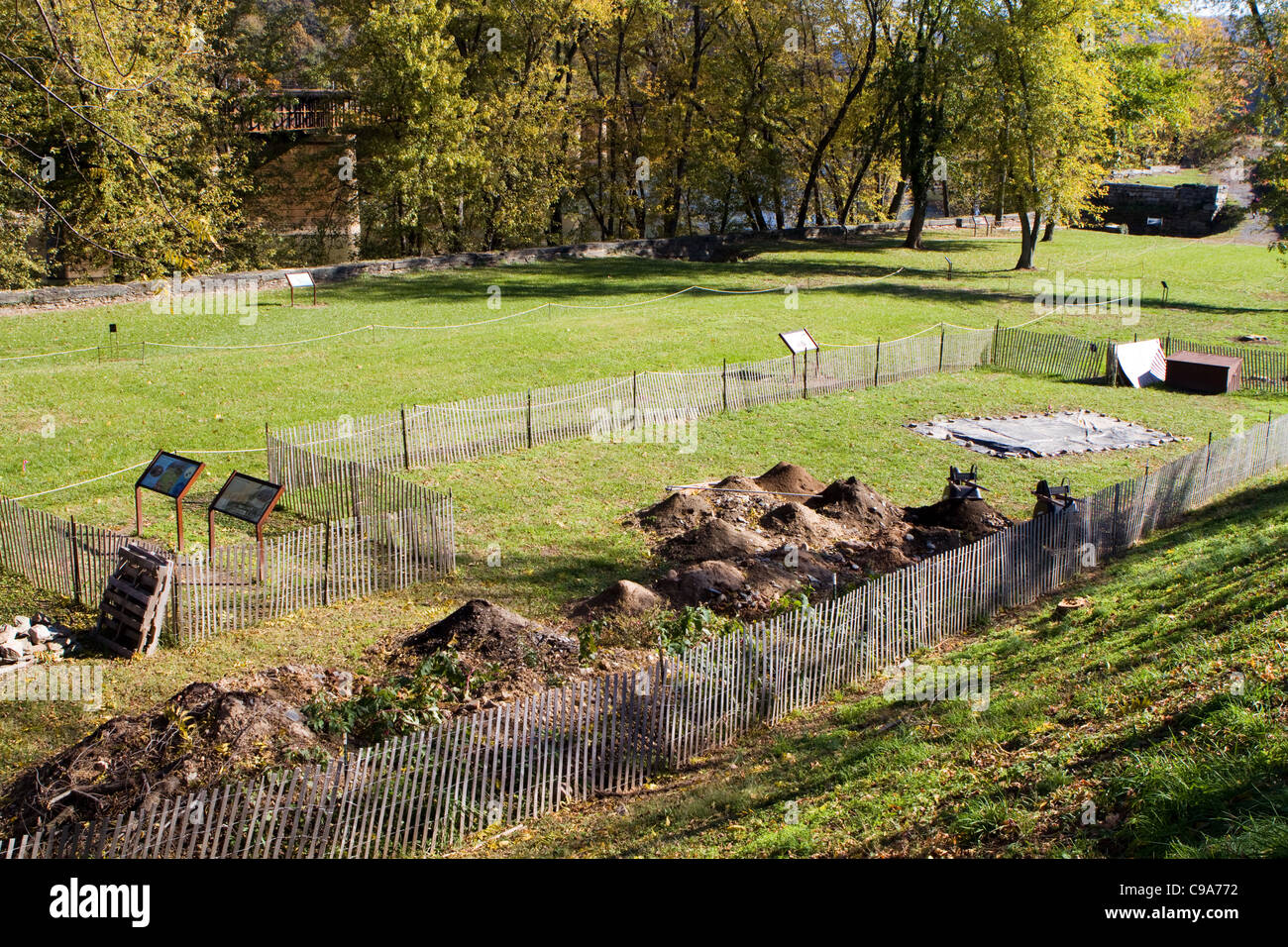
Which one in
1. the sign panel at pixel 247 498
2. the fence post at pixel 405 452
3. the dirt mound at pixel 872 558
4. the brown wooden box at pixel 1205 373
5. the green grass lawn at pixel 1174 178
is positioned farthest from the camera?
the green grass lawn at pixel 1174 178

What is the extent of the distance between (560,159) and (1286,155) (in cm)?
2868

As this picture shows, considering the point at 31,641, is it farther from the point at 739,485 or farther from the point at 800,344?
the point at 800,344

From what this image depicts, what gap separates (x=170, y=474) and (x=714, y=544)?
7704 millimetres

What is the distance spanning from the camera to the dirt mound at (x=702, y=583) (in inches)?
543

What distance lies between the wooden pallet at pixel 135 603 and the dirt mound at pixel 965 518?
36.5 feet

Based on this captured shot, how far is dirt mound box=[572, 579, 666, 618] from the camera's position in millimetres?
13242

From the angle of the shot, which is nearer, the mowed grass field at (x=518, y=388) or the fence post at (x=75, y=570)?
the fence post at (x=75, y=570)

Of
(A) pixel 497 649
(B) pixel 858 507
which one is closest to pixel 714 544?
(B) pixel 858 507

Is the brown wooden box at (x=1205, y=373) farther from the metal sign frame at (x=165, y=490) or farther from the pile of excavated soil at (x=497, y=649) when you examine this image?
the metal sign frame at (x=165, y=490)

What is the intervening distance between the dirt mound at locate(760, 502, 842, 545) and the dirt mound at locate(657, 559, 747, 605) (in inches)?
92.4

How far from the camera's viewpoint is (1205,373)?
1124 inches

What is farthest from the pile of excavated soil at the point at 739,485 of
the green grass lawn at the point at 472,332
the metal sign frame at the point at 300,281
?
the metal sign frame at the point at 300,281

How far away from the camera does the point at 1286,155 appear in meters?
38.0

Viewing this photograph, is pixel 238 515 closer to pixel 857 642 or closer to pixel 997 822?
pixel 857 642
